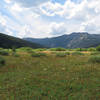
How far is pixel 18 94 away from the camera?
10.9 feet

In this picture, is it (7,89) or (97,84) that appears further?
(97,84)

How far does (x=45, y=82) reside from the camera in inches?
174

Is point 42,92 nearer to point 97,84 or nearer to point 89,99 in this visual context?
point 89,99

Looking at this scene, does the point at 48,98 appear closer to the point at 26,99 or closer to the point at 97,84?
the point at 26,99

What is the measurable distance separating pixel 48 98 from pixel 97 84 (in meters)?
2.42

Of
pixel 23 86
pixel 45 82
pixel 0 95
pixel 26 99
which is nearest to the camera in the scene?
pixel 26 99

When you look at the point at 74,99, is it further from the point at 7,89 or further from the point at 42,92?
the point at 7,89

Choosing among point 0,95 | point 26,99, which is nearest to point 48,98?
point 26,99

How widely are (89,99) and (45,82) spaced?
2027 millimetres

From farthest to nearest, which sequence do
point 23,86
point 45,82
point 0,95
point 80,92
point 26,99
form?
point 45,82
point 23,86
point 80,92
point 0,95
point 26,99

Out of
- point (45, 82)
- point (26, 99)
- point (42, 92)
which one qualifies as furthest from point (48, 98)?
point (45, 82)

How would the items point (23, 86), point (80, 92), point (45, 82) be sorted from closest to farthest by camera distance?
point (80, 92) < point (23, 86) < point (45, 82)

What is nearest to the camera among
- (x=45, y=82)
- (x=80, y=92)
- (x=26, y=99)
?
(x=26, y=99)

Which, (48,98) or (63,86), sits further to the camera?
(63,86)
